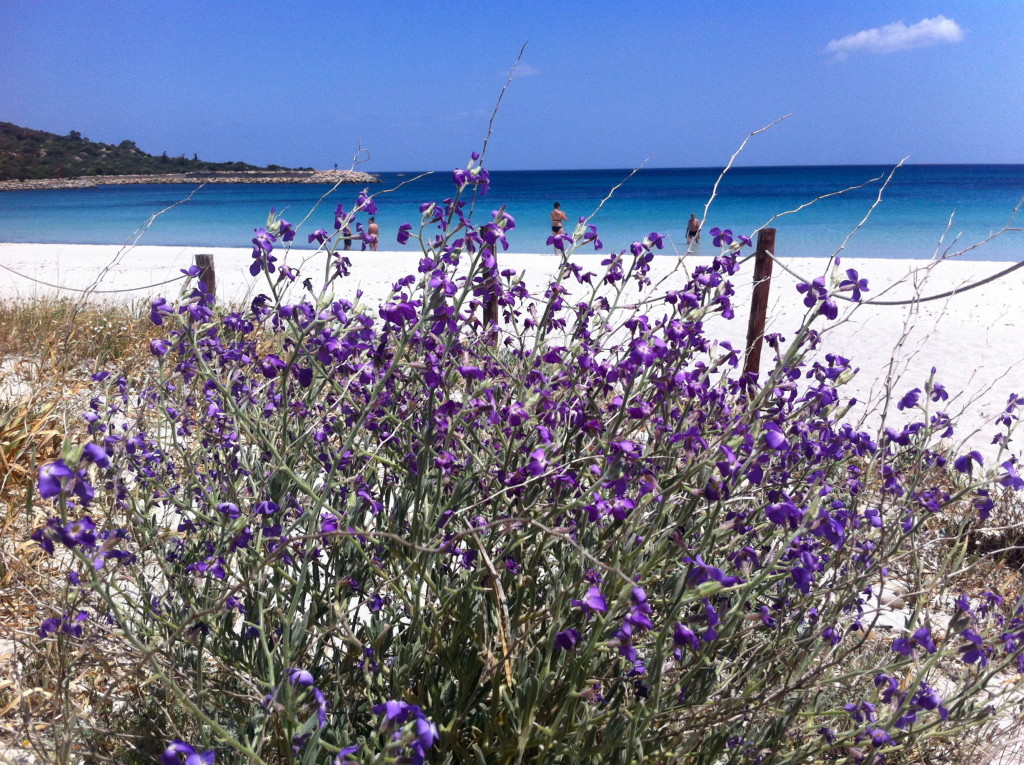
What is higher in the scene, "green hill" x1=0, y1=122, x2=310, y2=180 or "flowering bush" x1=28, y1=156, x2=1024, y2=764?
"green hill" x1=0, y1=122, x2=310, y2=180

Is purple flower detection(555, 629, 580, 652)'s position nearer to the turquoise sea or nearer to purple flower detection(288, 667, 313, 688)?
purple flower detection(288, 667, 313, 688)

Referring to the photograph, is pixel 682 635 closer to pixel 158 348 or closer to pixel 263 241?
pixel 263 241

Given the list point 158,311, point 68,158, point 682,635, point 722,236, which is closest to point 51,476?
point 158,311

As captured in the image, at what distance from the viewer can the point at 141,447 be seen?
235 centimetres

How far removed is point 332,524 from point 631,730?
30.3 inches

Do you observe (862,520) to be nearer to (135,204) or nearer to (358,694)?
(358,694)

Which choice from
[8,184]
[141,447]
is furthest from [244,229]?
[8,184]

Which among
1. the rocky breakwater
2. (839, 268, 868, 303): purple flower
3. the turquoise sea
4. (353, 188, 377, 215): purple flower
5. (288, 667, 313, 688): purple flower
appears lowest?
(288, 667, 313, 688): purple flower

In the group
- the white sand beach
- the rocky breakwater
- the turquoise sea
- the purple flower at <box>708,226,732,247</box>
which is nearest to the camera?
the purple flower at <box>708,226,732,247</box>

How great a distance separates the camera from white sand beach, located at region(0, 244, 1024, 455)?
21.8 ft

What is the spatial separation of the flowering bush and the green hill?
8899cm

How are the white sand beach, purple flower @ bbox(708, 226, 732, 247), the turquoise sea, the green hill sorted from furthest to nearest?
1. the green hill
2. the turquoise sea
3. the white sand beach
4. purple flower @ bbox(708, 226, 732, 247)

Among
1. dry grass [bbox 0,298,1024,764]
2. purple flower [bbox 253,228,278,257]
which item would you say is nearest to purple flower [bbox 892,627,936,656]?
dry grass [bbox 0,298,1024,764]

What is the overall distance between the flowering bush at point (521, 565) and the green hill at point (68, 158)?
89.0 metres
